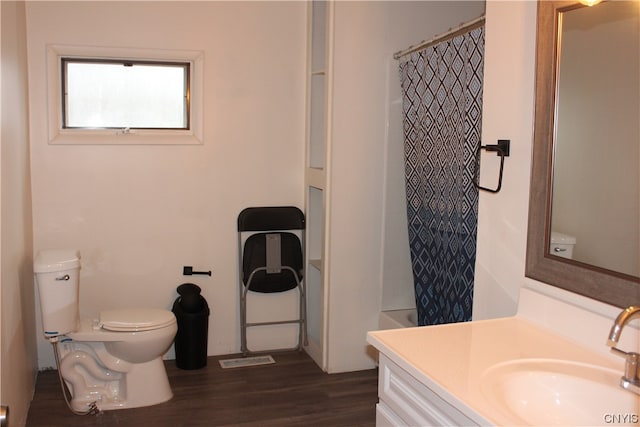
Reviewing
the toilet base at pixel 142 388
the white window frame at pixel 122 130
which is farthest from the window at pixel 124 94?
the toilet base at pixel 142 388

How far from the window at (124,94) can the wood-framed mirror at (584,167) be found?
2583 mm

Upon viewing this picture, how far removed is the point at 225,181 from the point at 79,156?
2.89 ft

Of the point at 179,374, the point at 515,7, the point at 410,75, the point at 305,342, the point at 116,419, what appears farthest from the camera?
the point at 305,342

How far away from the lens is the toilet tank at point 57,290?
128 inches

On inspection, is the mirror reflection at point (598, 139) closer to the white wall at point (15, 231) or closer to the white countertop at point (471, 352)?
the white countertop at point (471, 352)

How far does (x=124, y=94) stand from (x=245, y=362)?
5.99ft

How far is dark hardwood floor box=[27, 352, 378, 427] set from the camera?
3.31 metres

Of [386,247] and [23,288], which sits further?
[386,247]

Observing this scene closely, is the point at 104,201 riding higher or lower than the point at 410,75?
lower

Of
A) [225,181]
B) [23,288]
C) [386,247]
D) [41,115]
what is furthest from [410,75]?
[23,288]

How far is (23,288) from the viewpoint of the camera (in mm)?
3369

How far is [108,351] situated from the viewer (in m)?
3.48

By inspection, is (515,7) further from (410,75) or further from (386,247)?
(386,247)

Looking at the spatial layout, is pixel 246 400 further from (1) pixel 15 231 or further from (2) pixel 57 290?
(1) pixel 15 231
